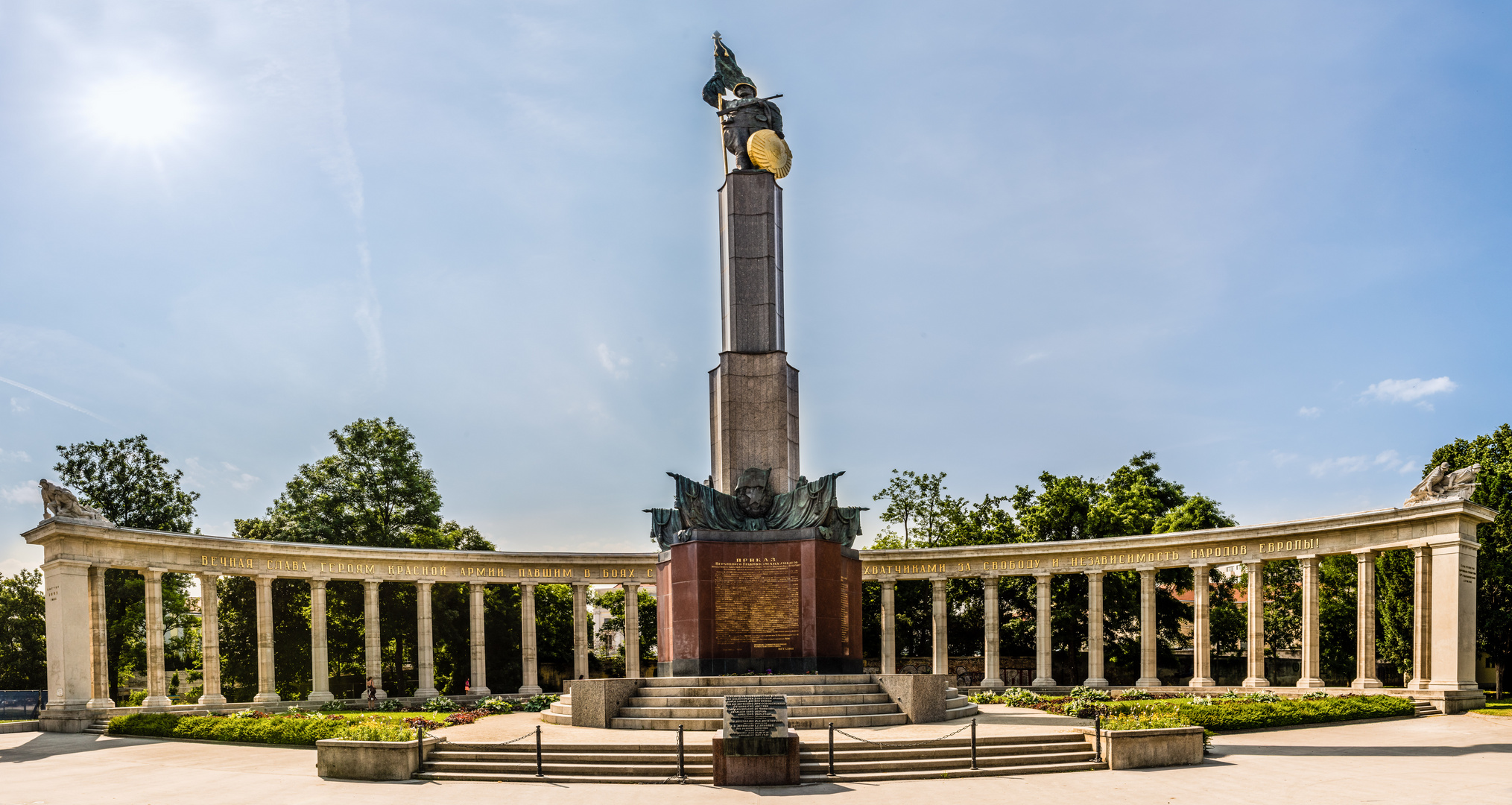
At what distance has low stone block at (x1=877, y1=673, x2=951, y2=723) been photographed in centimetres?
3053

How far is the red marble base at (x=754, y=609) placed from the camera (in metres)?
33.1

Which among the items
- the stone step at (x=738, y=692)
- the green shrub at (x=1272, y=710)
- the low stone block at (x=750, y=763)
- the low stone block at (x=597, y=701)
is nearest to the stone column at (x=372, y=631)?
the low stone block at (x=597, y=701)

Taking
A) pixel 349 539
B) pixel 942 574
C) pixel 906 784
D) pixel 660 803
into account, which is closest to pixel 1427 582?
pixel 942 574

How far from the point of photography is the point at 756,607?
33.5 metres

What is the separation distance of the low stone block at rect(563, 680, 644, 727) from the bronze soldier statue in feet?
60.8

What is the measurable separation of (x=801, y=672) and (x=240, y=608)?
42523mm

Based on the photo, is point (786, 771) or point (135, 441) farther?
point (135, 441)

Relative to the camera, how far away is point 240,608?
62.7 meters

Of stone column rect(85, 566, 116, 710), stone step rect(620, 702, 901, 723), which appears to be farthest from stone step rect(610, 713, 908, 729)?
stone column rect(85, 566, 116, 710)

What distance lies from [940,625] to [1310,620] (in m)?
16.7

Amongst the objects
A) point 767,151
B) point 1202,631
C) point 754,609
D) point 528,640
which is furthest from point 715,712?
point 1202,631

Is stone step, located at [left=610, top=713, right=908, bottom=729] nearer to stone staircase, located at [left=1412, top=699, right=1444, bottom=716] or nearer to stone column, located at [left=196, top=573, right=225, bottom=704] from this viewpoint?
stone staircase, located at [left=1412, top=699, right=1444, bottom=716]

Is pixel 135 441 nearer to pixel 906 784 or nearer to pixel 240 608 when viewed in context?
pixel 240 608

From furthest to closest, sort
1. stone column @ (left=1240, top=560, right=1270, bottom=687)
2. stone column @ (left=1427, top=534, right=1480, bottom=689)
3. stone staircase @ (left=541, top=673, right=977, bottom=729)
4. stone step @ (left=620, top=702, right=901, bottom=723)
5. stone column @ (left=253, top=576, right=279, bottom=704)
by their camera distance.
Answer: stone column @ (left=253, top=576, right=279, bottom=704)
stone column @ (left=1240, top=560, right=1270, bottom=687)
stone column @ (left=1427, top=534, right=1480, bottom=689)
stone step @ (left=620, top=702, right=901, bottom=723)
stone staircase @ (left=541, top=673, right=977, bottom=729)
